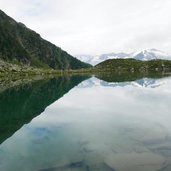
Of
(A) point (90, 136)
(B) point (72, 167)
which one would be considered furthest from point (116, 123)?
(B) point (72, 167)

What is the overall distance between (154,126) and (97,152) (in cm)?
1345

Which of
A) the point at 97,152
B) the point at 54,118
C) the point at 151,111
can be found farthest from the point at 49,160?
the point at 151,111

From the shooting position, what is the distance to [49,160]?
1030 inches

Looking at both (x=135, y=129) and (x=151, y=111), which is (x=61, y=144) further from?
(x=151, y=111)

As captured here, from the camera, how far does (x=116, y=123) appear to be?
4206 cm

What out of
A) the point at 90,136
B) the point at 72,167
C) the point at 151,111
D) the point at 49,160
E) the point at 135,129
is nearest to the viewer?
the point at 72,167

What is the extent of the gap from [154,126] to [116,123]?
5512 mm

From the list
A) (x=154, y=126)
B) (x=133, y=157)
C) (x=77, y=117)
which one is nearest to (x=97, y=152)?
(x=133, y=157)

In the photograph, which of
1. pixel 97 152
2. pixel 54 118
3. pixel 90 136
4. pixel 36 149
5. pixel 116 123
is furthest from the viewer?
pixel 54 118

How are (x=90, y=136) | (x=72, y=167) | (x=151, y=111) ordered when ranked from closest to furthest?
(x=72, y=167)
(x=90, y=136)
(x=151, y=111)

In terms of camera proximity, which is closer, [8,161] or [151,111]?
[8,161]

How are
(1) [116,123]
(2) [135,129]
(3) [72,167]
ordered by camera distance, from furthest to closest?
(1) [116,123]
(2) [135,129]
(3) [72,167]

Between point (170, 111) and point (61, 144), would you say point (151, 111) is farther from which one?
point (61, 144)

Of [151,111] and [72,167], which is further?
[151,111]
